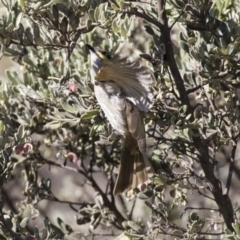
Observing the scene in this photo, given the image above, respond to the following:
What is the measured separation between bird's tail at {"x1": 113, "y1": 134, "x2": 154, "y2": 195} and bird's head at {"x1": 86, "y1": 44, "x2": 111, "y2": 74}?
28cm

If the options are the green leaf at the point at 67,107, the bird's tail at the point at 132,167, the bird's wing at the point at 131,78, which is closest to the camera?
the bird's wing at the point at 131,78

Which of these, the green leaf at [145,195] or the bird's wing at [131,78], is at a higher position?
the bird's wing at [131,78]

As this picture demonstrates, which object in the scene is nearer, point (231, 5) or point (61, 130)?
point (231, 5)

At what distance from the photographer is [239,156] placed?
323 cm

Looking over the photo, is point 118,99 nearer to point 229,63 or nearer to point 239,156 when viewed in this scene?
point 229,63

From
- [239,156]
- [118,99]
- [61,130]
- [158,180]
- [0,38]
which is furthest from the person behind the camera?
[239,156]

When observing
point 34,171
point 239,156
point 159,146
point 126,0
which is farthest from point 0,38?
point 239,156

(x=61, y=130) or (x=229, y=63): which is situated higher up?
(x=229, y=63)

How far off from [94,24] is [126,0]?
0.14 meters

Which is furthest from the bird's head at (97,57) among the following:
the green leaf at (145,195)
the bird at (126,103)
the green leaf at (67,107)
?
the green leaf at (145,195)

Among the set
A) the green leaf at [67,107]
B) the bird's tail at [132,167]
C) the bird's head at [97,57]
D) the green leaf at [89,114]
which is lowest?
the bird's tail at [132,167]

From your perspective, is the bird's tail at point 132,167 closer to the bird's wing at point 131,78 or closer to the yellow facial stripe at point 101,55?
the bird's wing at point 131,78

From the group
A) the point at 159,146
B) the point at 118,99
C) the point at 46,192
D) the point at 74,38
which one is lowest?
the point at 46,192

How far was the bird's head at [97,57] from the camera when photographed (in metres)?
2.18
